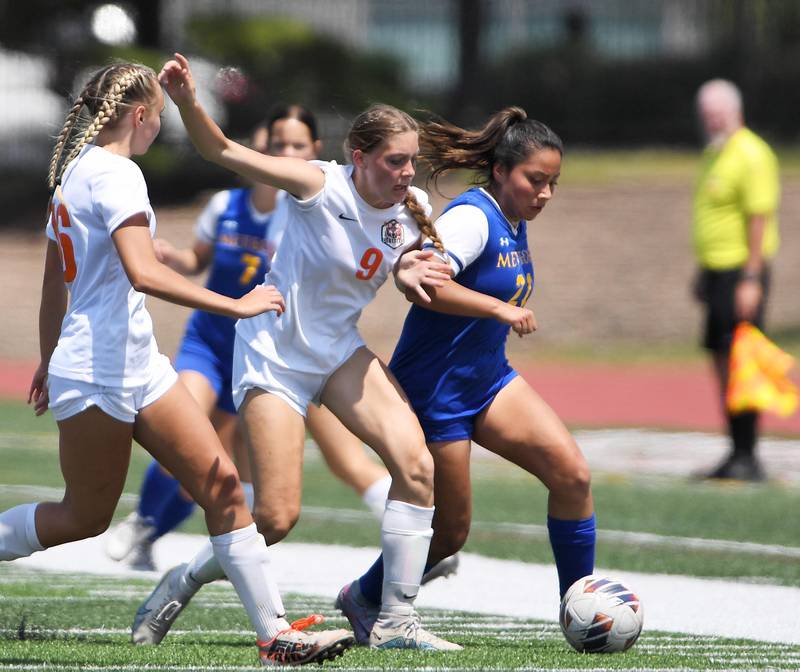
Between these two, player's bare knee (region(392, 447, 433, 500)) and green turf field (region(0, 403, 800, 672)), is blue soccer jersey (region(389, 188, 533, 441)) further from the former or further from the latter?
green turf field (region(0, 403, 800, 672))

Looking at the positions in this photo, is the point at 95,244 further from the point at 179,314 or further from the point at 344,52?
the point at 344,52

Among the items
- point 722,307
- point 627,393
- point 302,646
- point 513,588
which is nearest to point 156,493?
point 513,588

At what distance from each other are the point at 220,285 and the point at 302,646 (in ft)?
10.6

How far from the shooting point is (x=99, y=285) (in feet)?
16.4

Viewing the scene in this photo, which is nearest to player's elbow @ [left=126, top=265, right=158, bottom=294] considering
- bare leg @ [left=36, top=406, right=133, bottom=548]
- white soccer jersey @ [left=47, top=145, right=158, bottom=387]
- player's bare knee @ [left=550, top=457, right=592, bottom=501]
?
white soccer jersey @ [left=47, top=145, right=158, bottom=387]

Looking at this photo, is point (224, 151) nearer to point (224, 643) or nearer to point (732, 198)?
point (224, 643)

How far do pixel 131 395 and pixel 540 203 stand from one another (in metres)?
1.72

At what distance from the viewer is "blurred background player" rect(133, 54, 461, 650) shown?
545cm

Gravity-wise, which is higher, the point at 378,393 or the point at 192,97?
the point at 192,97

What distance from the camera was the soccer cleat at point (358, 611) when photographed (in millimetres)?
5820

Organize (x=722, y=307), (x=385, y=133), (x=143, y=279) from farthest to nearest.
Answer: (x=722, y=307) < (x=385, y=133) < (x=143, y=279)

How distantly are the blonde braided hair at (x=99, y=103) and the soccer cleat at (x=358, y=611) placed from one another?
1.85m

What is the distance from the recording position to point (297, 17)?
101ft

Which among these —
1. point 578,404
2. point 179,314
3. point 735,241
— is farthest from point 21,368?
point 735,241
